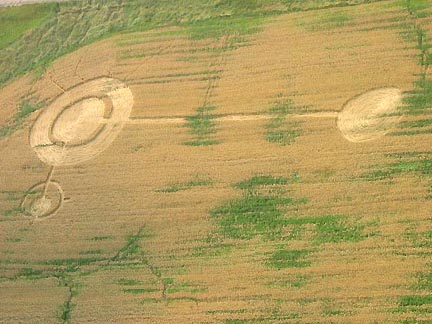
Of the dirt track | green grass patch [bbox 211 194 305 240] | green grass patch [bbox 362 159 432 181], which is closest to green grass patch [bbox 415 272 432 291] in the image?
green grass patch [bbox 362 159 432 181]

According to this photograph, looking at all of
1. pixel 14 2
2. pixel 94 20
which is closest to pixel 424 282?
pixel 94 20

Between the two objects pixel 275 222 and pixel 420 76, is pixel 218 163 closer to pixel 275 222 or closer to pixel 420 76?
pixel 275 222

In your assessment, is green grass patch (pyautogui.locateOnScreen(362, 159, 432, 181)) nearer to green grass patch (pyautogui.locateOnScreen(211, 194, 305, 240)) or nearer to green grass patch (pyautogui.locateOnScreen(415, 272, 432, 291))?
green grass patch (pyautogui.locateOnScreen(211, 194, 305, 240))

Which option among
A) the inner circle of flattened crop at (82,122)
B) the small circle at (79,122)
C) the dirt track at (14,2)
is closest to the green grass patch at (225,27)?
the inner circle of flattened crop at (82,122)

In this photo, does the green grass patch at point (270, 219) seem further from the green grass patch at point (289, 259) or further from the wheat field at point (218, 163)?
the green grass patch at point (289, 259)

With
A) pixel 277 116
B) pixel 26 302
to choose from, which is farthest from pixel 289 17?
pixel 26 302

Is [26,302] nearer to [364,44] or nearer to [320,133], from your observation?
[320,133]
